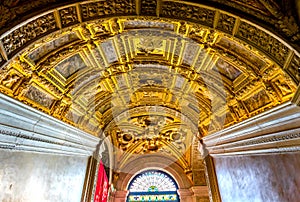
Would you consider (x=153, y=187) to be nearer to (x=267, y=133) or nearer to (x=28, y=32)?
(x=267, y=133)

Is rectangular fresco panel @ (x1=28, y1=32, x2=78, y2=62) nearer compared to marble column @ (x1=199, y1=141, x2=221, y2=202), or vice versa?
rectangular fresco panel @ (x1=28, y1=32, x2=78, y2=62)

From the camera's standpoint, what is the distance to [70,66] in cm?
427

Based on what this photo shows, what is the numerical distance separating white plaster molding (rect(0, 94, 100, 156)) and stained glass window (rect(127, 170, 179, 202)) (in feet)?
21.5

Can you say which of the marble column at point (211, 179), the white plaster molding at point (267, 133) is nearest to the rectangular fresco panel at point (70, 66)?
the white plaster molding at point (267, 133)

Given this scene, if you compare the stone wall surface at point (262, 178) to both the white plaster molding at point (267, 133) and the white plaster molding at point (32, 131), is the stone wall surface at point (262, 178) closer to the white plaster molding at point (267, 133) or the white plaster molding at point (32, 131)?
the white plaster molding at point (267, 133)

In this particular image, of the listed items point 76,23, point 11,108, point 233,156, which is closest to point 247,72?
point 233,156

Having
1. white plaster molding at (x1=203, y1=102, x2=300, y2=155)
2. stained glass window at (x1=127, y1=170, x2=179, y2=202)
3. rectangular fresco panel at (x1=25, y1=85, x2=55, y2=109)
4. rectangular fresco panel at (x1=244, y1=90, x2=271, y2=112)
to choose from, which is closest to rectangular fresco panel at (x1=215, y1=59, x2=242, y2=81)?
rectangular fresco panel at (x1=244, y1=90, x2=271, y2=112)

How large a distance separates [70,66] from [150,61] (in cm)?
169

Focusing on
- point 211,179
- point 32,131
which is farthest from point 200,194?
point 32,131

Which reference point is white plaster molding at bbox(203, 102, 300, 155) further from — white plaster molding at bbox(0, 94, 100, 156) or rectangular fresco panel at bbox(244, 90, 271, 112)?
white plaster molding at bbox(0, 94, 100, 156)

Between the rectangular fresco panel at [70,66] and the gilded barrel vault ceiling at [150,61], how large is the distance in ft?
0.07

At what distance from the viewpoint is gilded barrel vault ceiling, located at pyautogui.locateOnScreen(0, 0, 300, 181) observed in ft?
9.11

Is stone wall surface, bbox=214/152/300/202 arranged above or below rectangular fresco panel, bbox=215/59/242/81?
below

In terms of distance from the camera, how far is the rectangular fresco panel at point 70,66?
409cm
